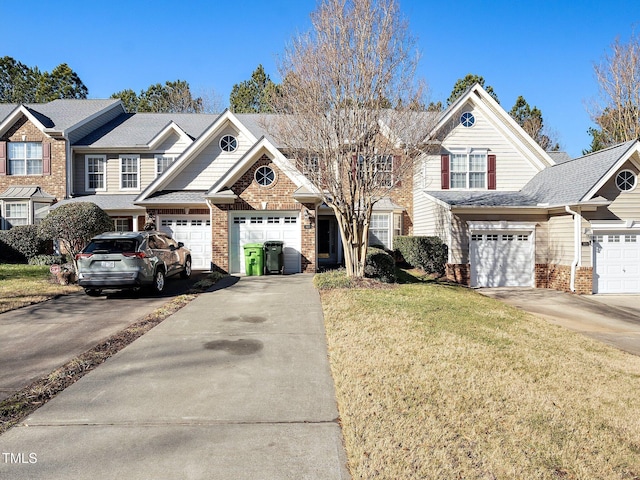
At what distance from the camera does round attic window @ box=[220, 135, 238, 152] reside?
18.4 metres

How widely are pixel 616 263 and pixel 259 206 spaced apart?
1368cm

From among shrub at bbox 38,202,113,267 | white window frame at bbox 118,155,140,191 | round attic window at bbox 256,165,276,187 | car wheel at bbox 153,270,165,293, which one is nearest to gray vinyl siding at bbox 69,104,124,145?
white window frame at bbox 118,155,140,191

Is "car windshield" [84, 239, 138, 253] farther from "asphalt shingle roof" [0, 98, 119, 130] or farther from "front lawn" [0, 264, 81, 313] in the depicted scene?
"asphalt shingle roof" [0, 98, 119, 130]

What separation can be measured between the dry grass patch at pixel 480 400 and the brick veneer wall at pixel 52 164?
1893cm

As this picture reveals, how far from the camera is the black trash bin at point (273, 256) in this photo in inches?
582

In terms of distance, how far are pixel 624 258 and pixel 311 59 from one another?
44.9 feet

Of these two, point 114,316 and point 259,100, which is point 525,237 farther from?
point 259,100

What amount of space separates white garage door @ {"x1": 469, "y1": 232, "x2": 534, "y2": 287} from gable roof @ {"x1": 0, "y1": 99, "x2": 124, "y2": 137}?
818 inches

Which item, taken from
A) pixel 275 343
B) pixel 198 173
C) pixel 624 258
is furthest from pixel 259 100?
pixel 275 343

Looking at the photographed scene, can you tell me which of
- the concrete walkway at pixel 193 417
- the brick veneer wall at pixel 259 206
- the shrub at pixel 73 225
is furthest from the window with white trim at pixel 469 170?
the shrub at pixel 73 225

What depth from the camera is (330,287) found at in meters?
11.8

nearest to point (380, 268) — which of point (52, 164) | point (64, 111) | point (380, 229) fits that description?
point (380, 229)

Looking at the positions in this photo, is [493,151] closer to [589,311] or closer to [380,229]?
[380,229]

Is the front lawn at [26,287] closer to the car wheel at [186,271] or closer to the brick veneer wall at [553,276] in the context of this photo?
the car wheel at [186,271]
